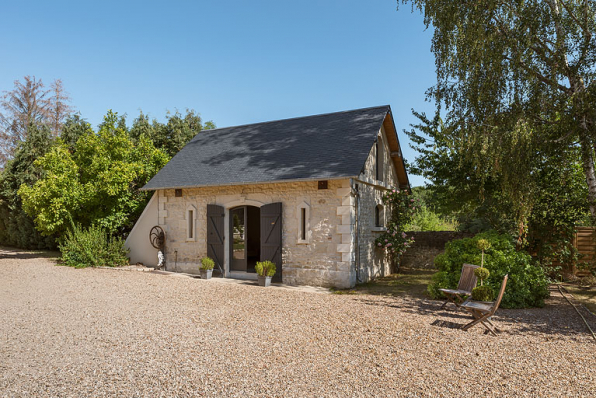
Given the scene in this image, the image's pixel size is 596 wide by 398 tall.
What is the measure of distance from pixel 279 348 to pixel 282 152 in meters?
7.55

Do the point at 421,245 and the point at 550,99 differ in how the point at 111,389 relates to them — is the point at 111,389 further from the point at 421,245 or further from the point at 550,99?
the point at 421,245

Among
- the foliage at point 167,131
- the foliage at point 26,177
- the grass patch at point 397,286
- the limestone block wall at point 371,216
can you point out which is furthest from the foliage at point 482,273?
the foliage at point 26,177

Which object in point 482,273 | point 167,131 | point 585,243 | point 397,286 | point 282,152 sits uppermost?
point 167,131

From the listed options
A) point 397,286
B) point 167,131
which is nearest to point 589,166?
point 397,286

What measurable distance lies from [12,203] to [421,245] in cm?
2092

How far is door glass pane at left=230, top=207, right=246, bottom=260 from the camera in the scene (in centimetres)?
1143

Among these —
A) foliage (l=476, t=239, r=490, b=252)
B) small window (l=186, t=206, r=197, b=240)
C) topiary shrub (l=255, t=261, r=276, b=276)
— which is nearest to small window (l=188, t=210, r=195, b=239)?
small window (l=186, t=206, r=197, b=240)

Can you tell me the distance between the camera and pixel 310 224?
396 inches

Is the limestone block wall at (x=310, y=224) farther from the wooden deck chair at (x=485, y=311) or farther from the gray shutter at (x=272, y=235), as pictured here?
the wooden deck chair at (x=485, y=311)

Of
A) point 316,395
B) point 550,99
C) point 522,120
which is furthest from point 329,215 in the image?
point 316,395

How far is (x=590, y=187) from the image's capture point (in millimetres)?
8516

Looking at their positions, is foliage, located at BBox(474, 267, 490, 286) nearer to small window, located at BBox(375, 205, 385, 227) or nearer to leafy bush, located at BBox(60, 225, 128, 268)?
small window, located at BBox(375, 205, 385, 227)

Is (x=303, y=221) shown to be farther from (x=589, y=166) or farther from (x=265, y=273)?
(x=589, y=166)

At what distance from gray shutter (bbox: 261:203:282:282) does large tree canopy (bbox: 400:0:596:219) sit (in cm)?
497
